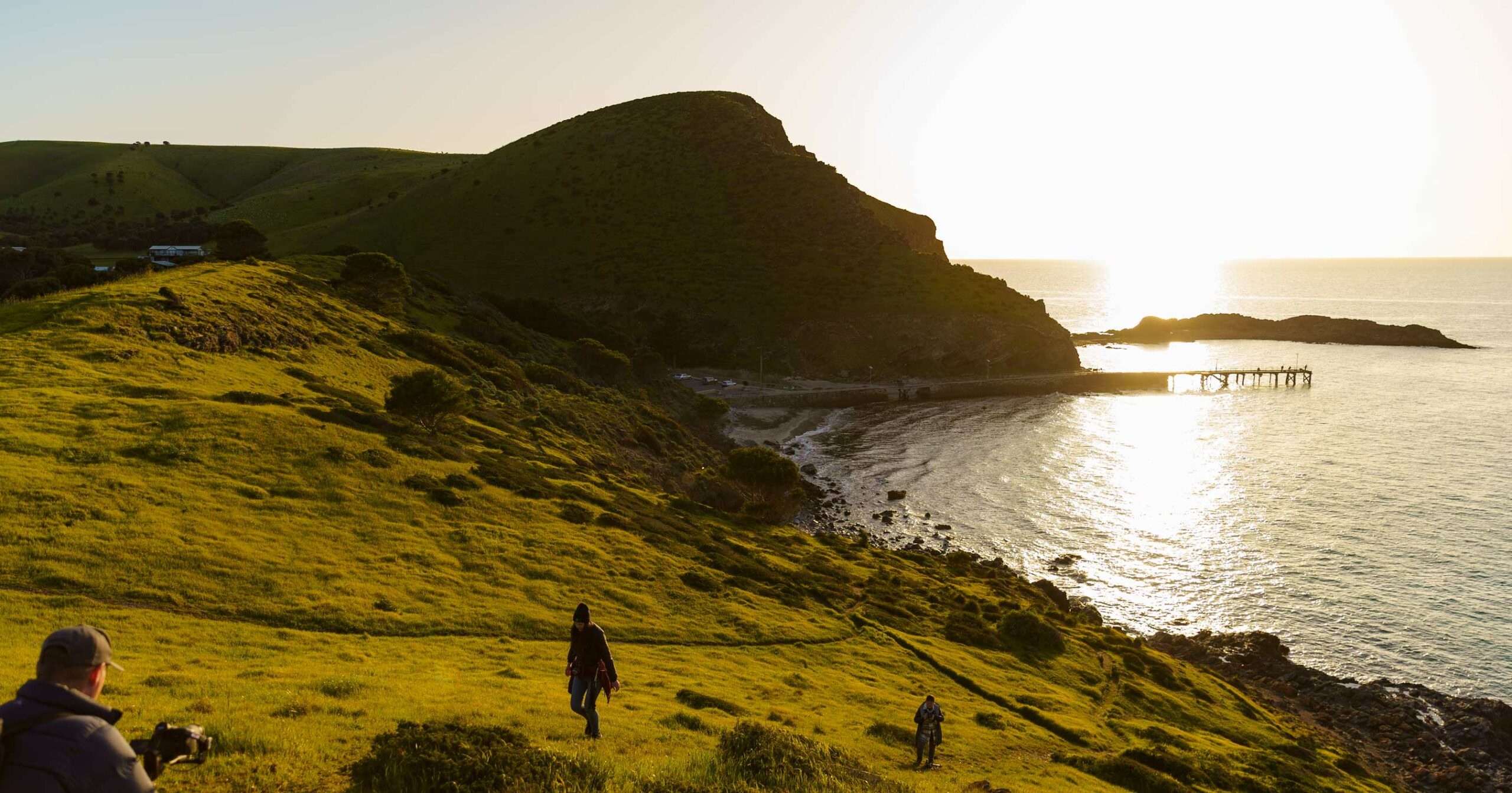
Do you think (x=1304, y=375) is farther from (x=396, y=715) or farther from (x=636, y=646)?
(x=396, y=715)

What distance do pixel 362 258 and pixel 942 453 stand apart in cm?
6925

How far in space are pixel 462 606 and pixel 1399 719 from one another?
155 feet

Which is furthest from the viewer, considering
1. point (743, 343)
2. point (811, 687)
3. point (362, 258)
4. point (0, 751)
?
point (743, 343)

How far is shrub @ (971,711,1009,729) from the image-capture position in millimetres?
31000

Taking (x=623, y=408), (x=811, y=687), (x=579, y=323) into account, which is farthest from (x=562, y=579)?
(x=579, y=323)

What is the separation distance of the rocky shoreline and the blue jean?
132ft

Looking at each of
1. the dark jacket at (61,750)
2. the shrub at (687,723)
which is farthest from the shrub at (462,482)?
the dark jacket at (61,750)

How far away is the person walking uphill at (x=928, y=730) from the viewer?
75.7 ft

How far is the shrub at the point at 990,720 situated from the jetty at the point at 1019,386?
98.6 metres

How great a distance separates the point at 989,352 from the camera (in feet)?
518

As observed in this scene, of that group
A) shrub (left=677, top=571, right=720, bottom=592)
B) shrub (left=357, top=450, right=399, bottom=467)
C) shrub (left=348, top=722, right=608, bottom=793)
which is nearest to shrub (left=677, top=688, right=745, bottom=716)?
shrub (left=348, top=722, right=608, bottom=793)

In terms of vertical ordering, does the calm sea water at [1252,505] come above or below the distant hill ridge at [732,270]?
below

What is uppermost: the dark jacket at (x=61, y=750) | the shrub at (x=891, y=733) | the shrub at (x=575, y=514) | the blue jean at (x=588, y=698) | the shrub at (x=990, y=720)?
the dark jacket at (x=61, y=750)

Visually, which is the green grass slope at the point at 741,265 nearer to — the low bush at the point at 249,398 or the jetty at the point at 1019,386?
the jetty at the point at 1019,386
